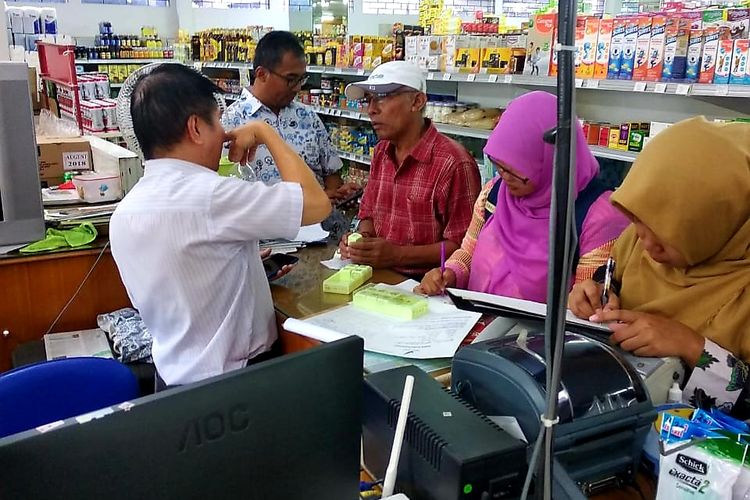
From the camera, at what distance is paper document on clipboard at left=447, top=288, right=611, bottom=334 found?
4.62 ft

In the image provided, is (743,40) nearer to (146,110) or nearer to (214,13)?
(146,110)

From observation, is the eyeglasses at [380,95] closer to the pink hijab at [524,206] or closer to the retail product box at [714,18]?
the pink hijab at [524,206]

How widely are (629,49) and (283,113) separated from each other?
1788mm

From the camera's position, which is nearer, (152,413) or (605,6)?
(152,413)

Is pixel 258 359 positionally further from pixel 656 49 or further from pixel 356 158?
pixel 356 158

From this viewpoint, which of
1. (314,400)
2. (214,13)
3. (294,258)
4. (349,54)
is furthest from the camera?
(214,13)

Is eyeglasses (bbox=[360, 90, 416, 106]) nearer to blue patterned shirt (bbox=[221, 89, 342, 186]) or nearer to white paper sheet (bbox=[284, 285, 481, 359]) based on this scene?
blue patterned shirt (bbox=[221, 89, 342, 186])

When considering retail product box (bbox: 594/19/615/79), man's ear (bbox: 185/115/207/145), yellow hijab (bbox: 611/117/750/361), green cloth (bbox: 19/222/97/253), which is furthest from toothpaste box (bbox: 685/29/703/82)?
green cloth (bbox: 19/222/97/253)

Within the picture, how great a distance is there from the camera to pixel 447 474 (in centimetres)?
93

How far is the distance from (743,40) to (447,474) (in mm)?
2705

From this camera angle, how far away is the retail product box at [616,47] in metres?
3.34

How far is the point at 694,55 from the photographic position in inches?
120

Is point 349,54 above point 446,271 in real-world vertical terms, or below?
above

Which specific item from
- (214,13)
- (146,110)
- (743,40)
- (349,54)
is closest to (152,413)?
(146,110)
